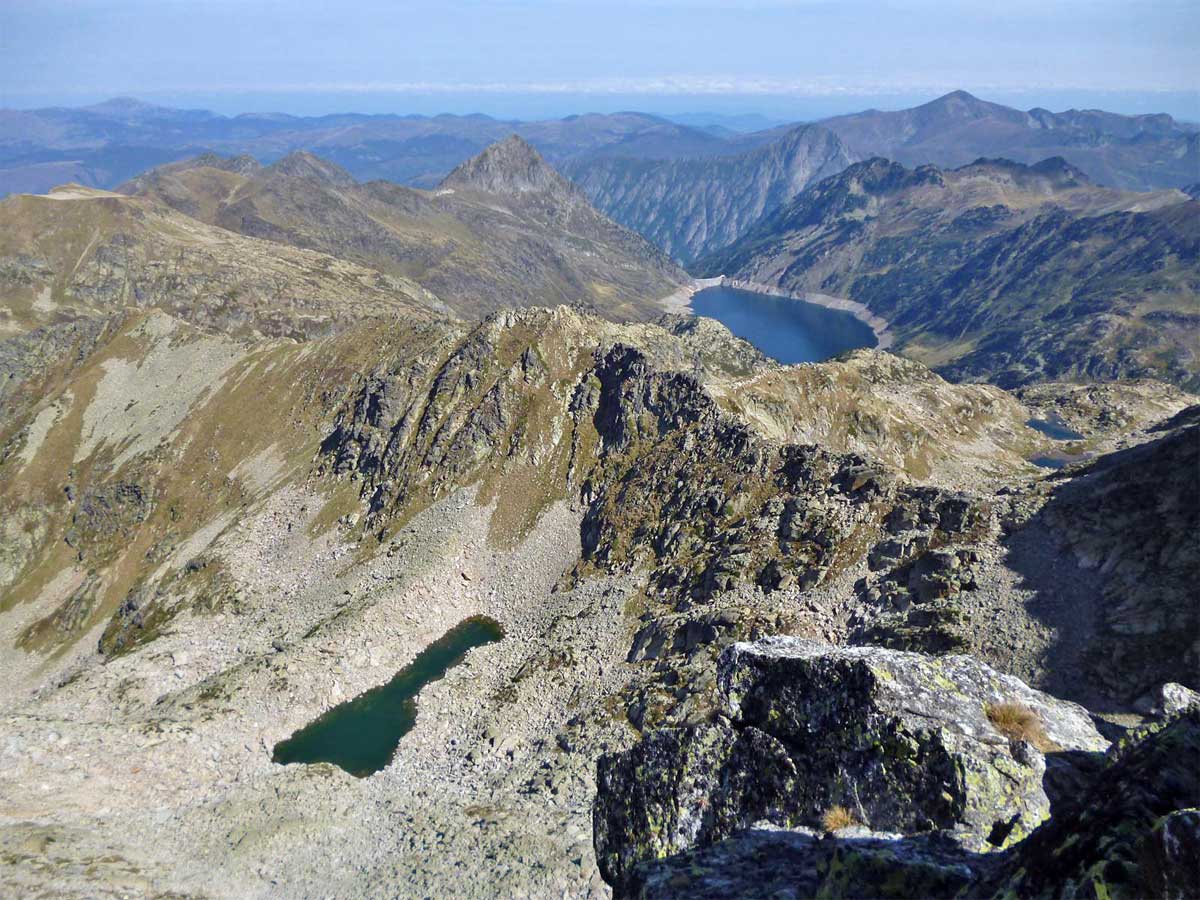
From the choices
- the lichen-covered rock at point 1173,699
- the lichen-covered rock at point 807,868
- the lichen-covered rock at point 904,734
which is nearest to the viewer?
the lichen-covered rock at point 807,868

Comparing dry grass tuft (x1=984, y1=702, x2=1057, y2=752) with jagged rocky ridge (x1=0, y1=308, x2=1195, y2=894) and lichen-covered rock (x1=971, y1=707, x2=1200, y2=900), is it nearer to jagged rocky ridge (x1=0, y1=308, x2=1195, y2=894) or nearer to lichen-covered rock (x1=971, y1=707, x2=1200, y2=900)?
lichen-covered rock (x1=971, y1=707, x2=1200, y2=900)

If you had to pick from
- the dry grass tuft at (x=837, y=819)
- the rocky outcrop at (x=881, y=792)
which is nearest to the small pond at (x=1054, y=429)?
the rocky outcrop at (x=881, y=792)

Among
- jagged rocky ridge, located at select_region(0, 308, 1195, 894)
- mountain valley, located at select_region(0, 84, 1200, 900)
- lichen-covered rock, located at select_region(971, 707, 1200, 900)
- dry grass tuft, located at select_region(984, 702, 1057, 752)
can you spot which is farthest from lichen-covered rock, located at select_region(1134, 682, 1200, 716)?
jagged rocky ridge, located at select_region(0, 308, 1195, 894)

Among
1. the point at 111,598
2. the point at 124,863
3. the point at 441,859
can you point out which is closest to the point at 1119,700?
the point at 441,859

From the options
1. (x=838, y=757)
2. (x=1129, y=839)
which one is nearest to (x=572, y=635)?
(x=838, y=757)

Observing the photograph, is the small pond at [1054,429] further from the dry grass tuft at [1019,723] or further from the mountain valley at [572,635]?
the dry grass tuft at [1019,723]
